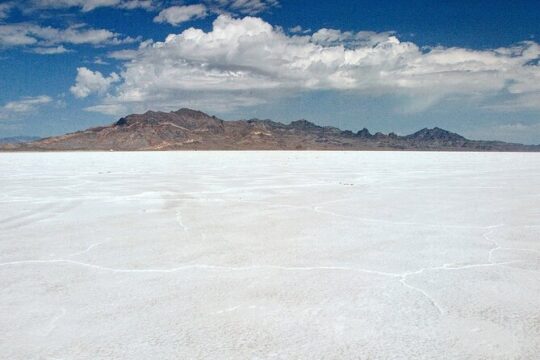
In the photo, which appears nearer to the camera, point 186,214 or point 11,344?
point 11,344

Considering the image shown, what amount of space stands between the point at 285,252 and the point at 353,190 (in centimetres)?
808

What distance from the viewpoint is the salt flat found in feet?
10.9

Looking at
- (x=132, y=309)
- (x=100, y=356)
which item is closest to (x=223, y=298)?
(x=132, y=309)

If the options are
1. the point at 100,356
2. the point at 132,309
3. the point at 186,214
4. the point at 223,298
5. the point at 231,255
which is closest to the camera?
the point at 100,356

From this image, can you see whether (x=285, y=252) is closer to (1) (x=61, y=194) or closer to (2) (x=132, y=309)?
(2) (x=132, y=309)

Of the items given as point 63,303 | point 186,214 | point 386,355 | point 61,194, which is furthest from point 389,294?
point 61,194

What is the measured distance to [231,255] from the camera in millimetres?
5918

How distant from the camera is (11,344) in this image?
3.32 metres

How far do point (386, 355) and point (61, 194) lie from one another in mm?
11729

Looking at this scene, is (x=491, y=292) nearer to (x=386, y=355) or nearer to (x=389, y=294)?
Result: (x=389, y=294)

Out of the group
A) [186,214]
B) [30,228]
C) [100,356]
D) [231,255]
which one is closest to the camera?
[100,356]

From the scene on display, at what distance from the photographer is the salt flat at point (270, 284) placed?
3322mm

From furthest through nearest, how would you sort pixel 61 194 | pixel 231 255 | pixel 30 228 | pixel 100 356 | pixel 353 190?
1. pixel 353 190
2. pixel 61 194
3. pixel 30 228
4. pixel 231 255
5. pixel 100 356

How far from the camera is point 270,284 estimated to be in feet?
15.4
